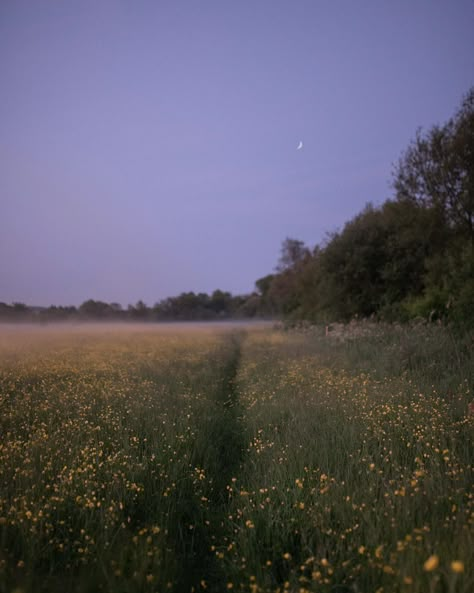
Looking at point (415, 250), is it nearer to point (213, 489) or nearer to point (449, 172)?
point (449, 172)

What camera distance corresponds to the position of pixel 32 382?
21.0 feet

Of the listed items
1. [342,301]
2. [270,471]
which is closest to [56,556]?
[270,471]

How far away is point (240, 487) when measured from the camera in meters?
3.30

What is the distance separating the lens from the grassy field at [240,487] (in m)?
2.12

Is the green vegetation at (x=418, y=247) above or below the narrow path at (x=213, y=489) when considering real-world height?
above

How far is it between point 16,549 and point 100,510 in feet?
1.88

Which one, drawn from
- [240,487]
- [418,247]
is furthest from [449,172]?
[240,487]

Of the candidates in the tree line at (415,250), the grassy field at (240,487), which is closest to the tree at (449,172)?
the tree line at (415,250)

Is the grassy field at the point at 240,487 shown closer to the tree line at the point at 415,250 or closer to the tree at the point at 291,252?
the tree line at the point at 415,250

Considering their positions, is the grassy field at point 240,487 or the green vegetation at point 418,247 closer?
the grassy field at point 240,487

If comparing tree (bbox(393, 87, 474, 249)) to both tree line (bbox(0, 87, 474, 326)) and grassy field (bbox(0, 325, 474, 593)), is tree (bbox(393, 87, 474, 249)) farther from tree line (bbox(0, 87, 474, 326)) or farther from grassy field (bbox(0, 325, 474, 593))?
grassy field (bbox(0, 325, 474, 593))

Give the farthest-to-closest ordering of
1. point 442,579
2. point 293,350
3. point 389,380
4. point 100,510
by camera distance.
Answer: point 293,350
point 389,380
point 100,510
point 442,579

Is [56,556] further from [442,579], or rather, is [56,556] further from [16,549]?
[442,579]

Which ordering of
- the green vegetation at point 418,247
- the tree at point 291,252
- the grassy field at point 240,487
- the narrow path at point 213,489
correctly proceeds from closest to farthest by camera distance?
the grassy field at point 240,487, the narrow path at point 213,489, the green vegetation at point 418,247, the tree at point 291,252
